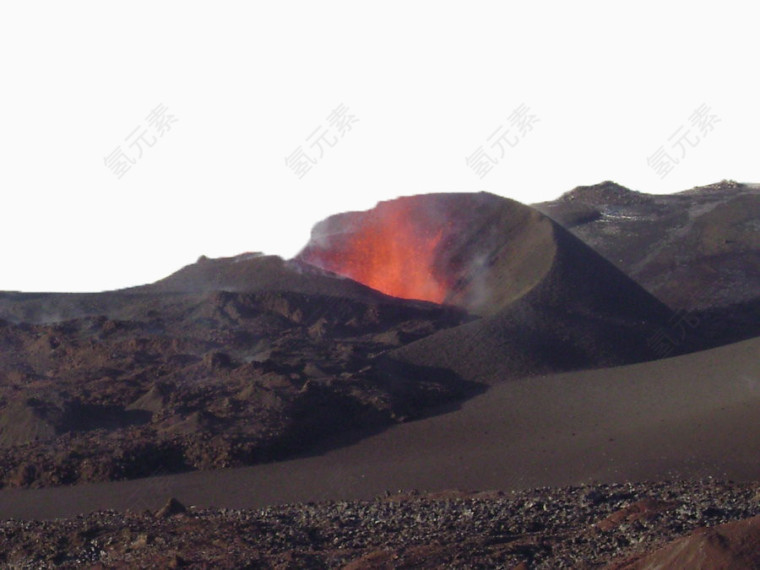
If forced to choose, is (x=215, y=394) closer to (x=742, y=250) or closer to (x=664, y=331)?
(x=664, y=331)

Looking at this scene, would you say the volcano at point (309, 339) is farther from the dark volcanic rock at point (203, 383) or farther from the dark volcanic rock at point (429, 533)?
the dark volcanic rock at point (429, 533)

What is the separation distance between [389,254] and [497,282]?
20.4 ft

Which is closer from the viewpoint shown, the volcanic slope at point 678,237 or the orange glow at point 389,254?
the orange glow at point 389,254

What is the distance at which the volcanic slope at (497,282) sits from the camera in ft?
92.9

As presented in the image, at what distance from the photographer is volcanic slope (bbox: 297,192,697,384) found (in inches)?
1115

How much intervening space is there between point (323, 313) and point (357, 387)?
25.9 feet

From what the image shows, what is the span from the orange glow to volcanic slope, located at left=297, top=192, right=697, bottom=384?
0.14 feet

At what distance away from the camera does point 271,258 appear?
3769 centimetres

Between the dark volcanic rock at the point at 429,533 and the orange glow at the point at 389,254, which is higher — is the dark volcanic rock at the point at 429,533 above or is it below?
below

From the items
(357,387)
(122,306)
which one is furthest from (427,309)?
(122,306)

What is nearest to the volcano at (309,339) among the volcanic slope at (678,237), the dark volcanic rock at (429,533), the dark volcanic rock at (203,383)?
the dark volcanic rock at (203,383)

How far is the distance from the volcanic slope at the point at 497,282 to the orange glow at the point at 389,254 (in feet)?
0.14

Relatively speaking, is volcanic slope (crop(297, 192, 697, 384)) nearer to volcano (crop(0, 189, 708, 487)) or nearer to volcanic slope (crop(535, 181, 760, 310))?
volcano (crop(0, 189, 708, 487))

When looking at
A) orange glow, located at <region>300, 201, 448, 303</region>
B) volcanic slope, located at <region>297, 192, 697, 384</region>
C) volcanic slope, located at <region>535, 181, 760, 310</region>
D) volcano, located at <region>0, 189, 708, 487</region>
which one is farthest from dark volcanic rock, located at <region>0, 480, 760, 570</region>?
volcanic slope, located at <region>535, 181, 760, 310</region>
